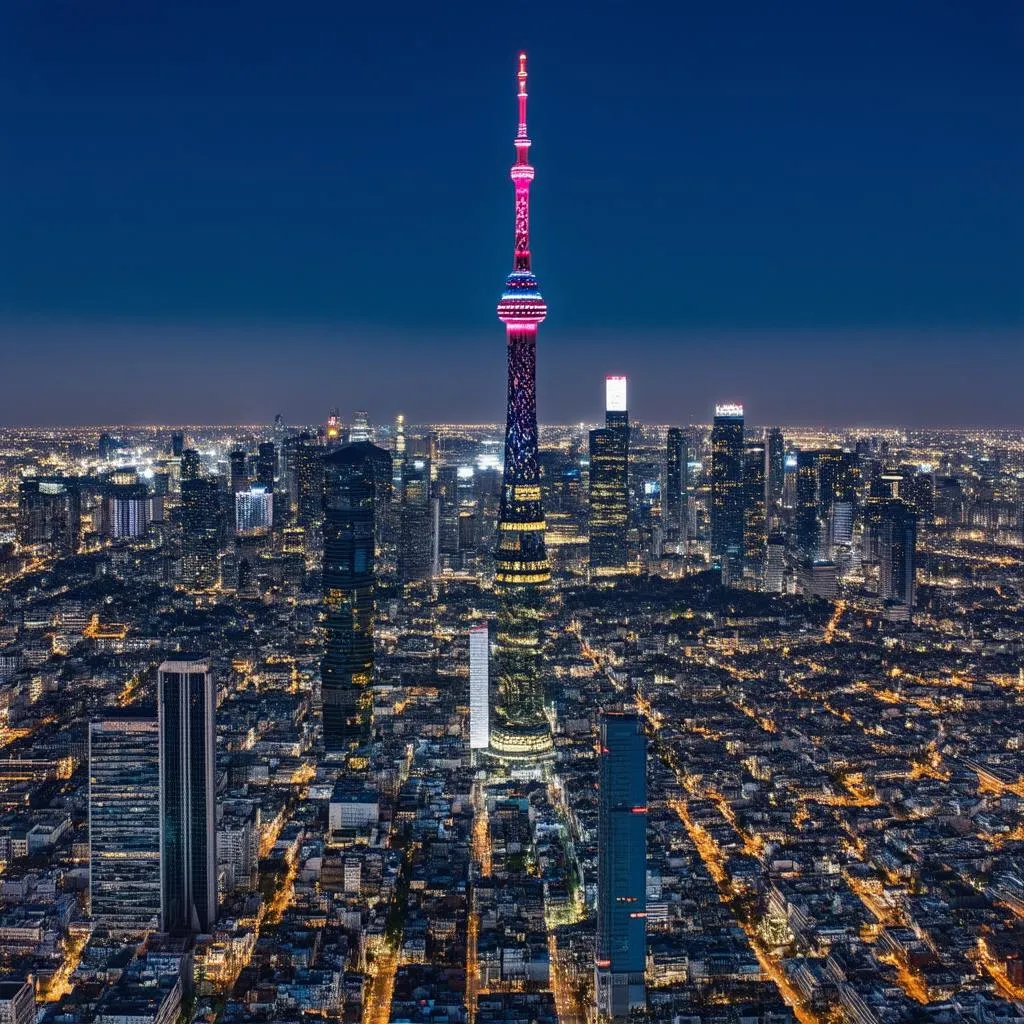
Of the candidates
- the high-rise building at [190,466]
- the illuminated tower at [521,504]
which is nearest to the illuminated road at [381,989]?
the illuminated tower at [521,504]

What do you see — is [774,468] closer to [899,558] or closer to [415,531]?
[899,558]

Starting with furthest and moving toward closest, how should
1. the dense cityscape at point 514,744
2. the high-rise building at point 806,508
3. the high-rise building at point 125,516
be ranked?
the high-rise building at point 806,508 < the high-rise building at point 125,516 < the dense cityscape at point 514,744

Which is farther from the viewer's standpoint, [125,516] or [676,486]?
[676,486]

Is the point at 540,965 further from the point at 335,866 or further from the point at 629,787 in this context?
the point at 335,866

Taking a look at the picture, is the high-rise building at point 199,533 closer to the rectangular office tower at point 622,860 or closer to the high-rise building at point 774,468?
the high-rise building at point 774,468

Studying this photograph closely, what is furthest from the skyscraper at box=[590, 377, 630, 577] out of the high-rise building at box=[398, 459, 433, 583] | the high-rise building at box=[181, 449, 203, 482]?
the high-rise building at box=[181, 449, 203, 482]

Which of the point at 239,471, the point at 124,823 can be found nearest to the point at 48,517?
the point at 239,471
